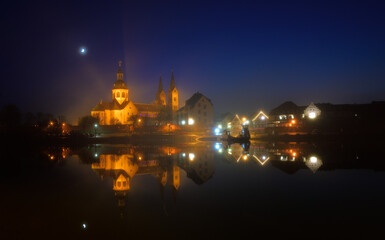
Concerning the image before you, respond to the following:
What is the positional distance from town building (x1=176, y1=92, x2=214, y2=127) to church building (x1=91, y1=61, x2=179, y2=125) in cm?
848

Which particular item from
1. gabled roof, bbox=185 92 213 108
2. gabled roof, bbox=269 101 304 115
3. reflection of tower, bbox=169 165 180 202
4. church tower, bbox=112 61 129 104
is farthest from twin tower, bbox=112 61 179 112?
reflection of tower, bbox=169 165 180 202

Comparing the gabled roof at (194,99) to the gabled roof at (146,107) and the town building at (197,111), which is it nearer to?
the town building at (197,111)

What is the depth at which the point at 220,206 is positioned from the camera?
825 centimetres

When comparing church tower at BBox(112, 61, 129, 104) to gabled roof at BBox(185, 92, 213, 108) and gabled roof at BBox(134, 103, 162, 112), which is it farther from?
gabled roof at BBox(185, 92, 213, 108)

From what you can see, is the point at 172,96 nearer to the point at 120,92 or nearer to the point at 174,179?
the point at 120,92

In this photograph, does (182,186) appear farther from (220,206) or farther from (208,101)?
(208,101)

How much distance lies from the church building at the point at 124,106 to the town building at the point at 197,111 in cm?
848

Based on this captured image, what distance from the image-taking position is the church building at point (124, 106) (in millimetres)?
102125

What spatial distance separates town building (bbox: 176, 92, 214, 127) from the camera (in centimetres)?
8919


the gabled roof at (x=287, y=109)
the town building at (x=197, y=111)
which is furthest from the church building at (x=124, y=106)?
the gabled roof at (x=287, y=109)

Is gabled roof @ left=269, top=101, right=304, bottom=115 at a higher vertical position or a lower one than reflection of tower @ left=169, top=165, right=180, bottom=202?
higher

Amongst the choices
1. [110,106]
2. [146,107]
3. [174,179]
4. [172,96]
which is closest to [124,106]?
[110,106]

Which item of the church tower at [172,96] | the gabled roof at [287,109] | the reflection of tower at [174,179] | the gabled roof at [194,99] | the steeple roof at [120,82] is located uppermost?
the steeple roof at [120,82]

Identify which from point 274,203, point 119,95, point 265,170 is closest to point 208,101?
point 119,95
